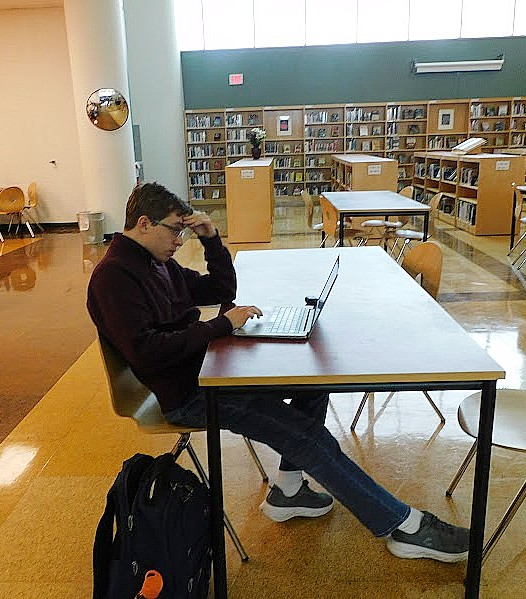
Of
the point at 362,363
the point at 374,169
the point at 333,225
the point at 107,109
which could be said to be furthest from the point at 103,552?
the point at 107,109

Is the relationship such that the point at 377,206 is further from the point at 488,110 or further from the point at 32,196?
the point at 488,110

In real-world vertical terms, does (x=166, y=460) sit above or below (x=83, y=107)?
below

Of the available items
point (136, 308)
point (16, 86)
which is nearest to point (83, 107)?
point (16, 86)

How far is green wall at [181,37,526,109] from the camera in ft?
41.5

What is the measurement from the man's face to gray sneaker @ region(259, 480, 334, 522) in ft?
2.99

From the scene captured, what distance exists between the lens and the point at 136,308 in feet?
5.56

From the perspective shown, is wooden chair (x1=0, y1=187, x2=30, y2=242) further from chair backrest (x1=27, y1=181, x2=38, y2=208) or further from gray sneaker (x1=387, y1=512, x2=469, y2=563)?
gray sneaker (x1=387, y1=512, x2=469, y2=563)

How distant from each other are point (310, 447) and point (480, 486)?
459 millimetres

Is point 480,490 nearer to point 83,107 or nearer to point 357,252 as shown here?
point 357,252

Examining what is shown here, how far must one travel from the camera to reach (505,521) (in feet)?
5.82

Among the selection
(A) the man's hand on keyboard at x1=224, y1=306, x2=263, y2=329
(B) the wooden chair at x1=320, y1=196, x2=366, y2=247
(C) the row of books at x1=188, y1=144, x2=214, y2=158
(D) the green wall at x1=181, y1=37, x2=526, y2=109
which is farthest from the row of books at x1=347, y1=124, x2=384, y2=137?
(A) the man's hand on keyboard at x1=224, y1=306, x2=263, y2=329

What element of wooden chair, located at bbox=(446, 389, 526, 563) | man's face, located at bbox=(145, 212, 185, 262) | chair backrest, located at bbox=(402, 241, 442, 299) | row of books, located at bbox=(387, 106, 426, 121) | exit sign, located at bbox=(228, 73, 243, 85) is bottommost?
wooden chair, located at bbox=(446, 389, 526, 563)

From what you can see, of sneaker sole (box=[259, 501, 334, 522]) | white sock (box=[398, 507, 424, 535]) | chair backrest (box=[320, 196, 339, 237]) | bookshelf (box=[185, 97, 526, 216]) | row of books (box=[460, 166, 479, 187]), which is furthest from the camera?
bookshelf (box=[185, 97, 526, 216])

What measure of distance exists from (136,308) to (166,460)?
427mm
